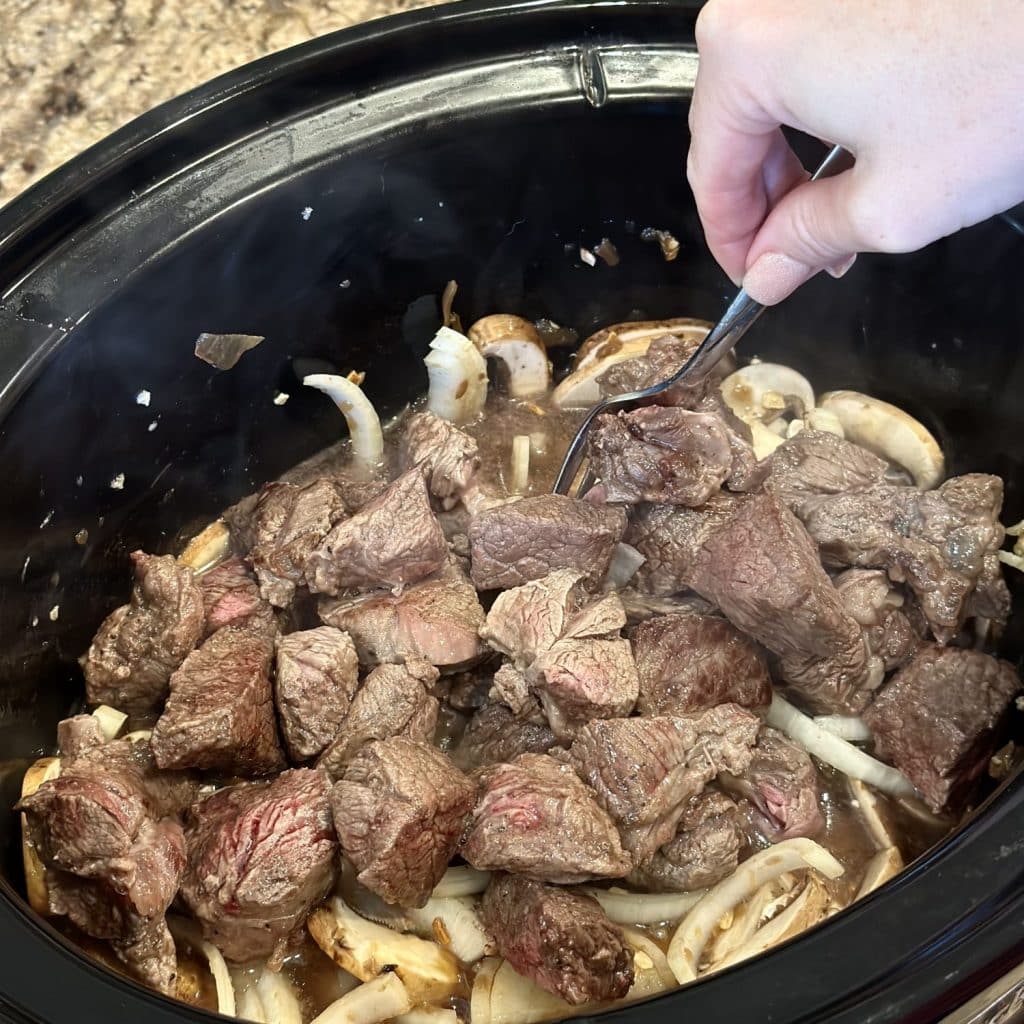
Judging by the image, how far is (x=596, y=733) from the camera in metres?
1.77

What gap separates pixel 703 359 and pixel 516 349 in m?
0.63

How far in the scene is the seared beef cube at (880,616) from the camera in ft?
6.59

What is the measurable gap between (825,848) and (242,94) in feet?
6.32

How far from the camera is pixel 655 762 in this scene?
174 cm

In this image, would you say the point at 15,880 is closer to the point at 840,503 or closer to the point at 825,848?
the point at 825,848

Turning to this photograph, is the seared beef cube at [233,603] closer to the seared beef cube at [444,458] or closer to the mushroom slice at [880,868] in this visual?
the seared beef cube at [444,458]

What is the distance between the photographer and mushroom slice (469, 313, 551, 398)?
2.47 meters

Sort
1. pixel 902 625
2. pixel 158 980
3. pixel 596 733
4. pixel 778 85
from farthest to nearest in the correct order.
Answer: pixel 902 625 < pixel 596 733 < pixel 158 980 < pixel 778 85

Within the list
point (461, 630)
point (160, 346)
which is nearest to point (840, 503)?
point (461, 630)

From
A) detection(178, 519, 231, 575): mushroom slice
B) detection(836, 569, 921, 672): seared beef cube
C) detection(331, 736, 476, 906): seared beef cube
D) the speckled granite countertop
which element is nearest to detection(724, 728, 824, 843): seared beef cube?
detection(836, 569, 921, 672): seared beef cube

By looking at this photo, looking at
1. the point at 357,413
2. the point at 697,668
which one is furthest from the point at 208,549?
the point at 697,668

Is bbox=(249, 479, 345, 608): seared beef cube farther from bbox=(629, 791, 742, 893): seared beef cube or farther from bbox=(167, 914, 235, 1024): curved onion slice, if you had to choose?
bbox=(629, 791, 742, 893): seared beef cube

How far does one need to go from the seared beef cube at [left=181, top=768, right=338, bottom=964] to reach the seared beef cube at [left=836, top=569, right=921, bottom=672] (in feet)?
3.71

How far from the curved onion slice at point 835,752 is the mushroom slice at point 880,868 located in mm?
134
